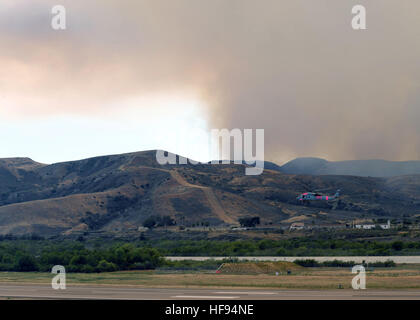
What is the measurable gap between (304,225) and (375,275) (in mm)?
99550

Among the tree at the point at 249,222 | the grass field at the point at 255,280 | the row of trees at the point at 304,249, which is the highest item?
the grass field at the point at 255,280

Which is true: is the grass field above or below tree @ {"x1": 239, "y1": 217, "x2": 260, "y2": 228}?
above

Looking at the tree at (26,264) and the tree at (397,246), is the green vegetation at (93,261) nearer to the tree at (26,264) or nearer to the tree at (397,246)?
the tree at (26,264)

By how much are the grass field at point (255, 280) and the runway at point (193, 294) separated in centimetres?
409

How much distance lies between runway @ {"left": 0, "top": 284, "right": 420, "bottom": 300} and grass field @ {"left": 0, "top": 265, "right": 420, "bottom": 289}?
4.09 m

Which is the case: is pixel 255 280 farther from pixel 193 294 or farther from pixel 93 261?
pixel 93 261

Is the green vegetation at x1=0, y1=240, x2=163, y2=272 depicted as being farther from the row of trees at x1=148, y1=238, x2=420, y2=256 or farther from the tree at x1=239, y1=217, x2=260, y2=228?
the tree at x1=239, y1=217, x2=260, y2=228

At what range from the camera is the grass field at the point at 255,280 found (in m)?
49.8

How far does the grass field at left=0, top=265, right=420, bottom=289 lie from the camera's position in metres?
49.8

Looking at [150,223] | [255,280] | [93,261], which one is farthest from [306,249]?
[150,223]

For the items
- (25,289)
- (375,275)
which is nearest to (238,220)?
(375,275)
